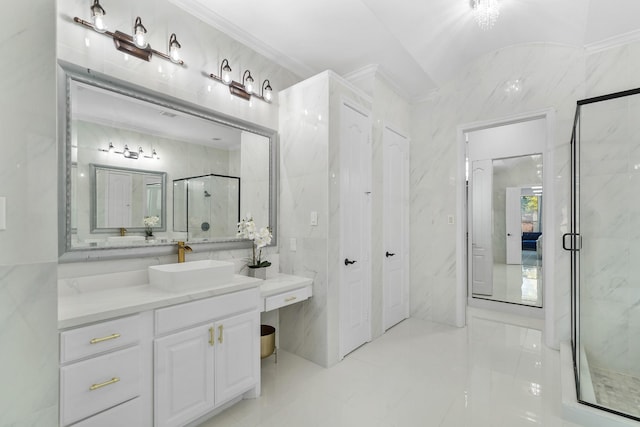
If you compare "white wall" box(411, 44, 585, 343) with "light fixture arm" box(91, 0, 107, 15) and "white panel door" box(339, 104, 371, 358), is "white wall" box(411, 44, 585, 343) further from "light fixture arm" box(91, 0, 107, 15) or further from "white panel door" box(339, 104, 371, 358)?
"light fixture arm" box(91, 0, 107, 15)

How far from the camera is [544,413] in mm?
Answer: 2000

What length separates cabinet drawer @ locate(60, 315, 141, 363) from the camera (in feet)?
4.29

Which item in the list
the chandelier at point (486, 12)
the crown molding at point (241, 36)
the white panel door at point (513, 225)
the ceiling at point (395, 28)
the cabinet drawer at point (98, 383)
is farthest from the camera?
the white panel door at point (513, 225)

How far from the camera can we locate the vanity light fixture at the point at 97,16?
5.66 ft

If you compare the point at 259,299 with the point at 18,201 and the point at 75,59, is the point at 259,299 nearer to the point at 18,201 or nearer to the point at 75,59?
the point at 18,201

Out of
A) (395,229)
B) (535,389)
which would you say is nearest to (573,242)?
(535,389)

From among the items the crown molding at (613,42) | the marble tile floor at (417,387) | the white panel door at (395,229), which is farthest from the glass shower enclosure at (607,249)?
the white panel door at (395,229)

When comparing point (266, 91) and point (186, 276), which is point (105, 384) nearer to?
point (186, 276)

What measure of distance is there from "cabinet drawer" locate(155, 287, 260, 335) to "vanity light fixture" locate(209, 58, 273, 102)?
1.65m

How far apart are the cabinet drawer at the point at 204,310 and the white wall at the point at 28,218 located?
Result: 50 cm

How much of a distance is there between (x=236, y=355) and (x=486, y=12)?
11.4 ft

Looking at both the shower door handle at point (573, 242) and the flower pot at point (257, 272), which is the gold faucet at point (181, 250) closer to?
the flower pot at point (257, 272)

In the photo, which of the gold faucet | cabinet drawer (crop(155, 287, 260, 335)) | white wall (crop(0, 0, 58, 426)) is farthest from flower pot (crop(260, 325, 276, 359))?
white wall (crop(0, 0, 58, 426))

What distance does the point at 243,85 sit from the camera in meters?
2.58
